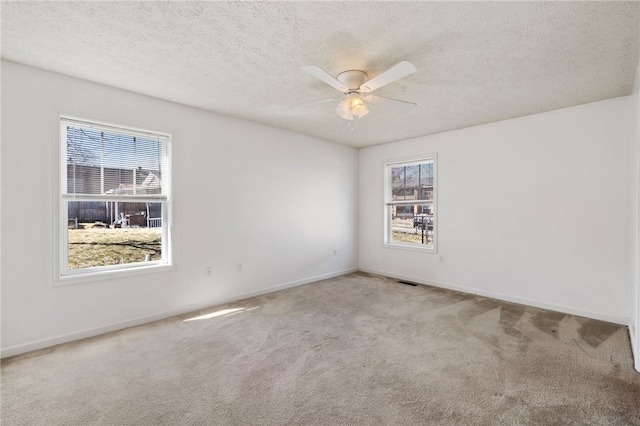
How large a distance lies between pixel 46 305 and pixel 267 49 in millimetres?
Answer: 2916

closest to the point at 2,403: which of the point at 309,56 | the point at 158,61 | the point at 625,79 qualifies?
the point at 158,61

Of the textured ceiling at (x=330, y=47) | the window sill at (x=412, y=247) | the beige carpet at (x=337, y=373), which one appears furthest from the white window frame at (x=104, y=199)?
the window sill at (x=412, y=247)

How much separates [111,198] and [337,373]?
2770 millimetres

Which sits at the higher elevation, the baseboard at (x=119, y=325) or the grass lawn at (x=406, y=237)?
the grass lawn at (x=406, y=237)

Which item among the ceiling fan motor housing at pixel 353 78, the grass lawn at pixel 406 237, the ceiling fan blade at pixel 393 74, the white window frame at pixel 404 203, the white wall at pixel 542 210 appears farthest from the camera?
the grass lawn at pixel 406 237

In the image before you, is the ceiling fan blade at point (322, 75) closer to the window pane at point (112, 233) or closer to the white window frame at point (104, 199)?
the white window frame at point (104, 199)

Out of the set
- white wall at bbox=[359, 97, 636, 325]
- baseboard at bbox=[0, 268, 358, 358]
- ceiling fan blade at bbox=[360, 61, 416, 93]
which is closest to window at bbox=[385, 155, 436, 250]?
white wall at bbox=[359, 97, 636, 325]

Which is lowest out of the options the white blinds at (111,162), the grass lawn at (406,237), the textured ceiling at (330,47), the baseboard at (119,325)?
the baseboard at (119,325)

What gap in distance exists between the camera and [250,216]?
13.4 ft

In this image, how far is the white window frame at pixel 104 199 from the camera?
270 centimetres

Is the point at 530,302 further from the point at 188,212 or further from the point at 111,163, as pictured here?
the point at 111,163

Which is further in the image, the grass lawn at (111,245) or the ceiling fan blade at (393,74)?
the grass lawn at (111,245)

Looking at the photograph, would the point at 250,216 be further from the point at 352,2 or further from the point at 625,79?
the point at 625,79

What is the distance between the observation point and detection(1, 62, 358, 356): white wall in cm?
249
